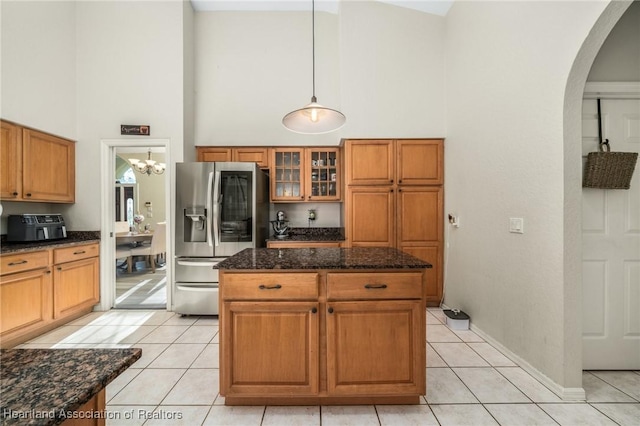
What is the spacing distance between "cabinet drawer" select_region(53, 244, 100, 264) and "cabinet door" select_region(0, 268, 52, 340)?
162 mm

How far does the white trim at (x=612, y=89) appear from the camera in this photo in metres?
2.04

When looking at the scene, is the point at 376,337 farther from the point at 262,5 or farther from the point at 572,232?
the point at 262,5

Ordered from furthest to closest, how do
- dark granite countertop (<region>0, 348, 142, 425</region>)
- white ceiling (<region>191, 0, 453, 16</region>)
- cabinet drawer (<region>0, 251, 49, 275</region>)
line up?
white ceiling (<region>191, 0, 453, 16</region>)
cabinet drawer (<region>0, 251, 49, 275</region>)
dark granite countertop (<region>0, 348, 142, 425</region>)

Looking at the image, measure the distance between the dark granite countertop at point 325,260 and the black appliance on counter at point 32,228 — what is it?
2485 mm

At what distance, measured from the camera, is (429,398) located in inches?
72.7

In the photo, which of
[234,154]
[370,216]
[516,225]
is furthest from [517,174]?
[234,154]

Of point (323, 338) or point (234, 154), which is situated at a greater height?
point (234, 154)

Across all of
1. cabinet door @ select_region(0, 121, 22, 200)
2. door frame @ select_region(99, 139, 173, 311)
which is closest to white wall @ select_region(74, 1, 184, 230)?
door frame @ select_region(99, 139, 173, 311)

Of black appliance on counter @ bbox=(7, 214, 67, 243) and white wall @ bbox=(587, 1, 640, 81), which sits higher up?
white wall @ bbox=(587, 1, 640, 81)

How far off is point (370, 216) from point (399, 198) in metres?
0.43

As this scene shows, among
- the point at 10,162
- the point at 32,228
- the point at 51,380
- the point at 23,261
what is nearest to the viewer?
the point at 51,380

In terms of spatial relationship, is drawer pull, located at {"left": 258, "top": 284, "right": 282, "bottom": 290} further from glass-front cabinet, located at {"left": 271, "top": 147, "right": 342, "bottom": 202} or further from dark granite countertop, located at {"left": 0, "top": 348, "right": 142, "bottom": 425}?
glass-front cabinet, located at {"left": 271, "top": 147, "right": 342, "bottom": 202}

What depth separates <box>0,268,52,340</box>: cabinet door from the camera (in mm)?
2434

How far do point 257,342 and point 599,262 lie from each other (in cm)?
244
